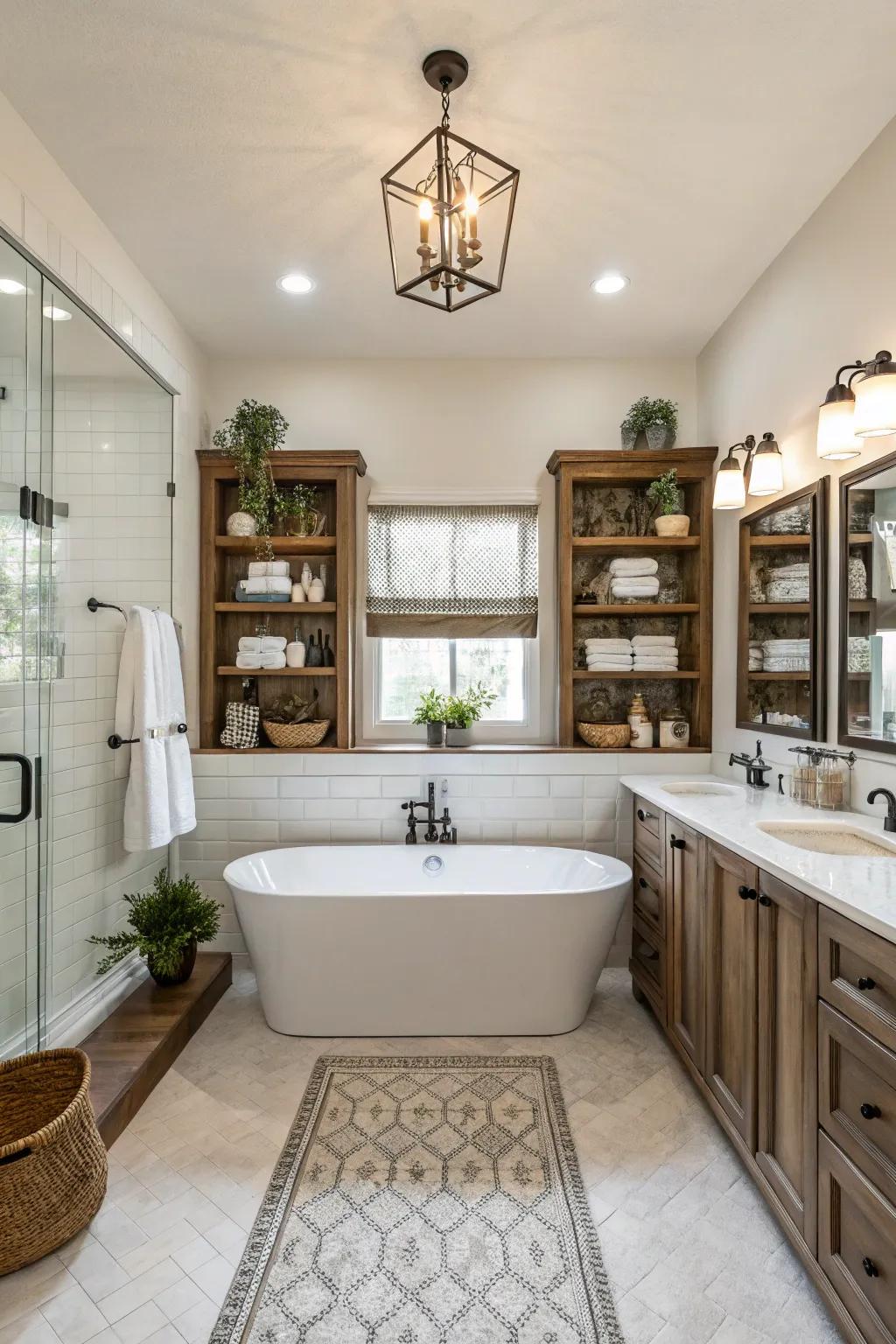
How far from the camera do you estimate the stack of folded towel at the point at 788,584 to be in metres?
2.51

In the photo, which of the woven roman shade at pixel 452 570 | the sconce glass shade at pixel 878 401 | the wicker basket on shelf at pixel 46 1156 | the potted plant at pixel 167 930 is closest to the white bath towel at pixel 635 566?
the woven roman shade at pixel 452 570

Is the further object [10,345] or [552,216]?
[552,216]

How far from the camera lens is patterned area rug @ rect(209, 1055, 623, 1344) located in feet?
5.04

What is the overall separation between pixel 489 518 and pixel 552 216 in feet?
4.75

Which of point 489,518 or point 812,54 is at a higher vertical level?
point 812,54

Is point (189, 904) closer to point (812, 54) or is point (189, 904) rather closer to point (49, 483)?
point (49, 483)

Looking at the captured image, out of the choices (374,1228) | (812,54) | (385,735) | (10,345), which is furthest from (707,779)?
(10,345)

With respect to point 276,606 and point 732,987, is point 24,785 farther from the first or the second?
point 732,987

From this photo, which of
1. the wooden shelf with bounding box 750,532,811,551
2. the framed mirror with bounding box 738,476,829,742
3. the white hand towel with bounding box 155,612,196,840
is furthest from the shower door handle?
the wooden shelf with bounding box 750,532,811,551

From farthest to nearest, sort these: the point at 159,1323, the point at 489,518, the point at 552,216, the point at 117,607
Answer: the point at 489,518 → the point at 117,607 → the point at 552,216 → the point at 159,1323

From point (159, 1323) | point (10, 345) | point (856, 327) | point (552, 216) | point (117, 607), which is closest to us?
point (159, 1323)

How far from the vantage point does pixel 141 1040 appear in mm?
2457

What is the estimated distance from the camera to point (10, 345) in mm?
2014

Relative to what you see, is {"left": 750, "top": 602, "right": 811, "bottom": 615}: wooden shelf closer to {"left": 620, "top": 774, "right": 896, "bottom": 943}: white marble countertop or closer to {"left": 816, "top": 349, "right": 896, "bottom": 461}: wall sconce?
{"left": 816, "top": 349, "right": 896, "bottom": 461}: wall sconce
